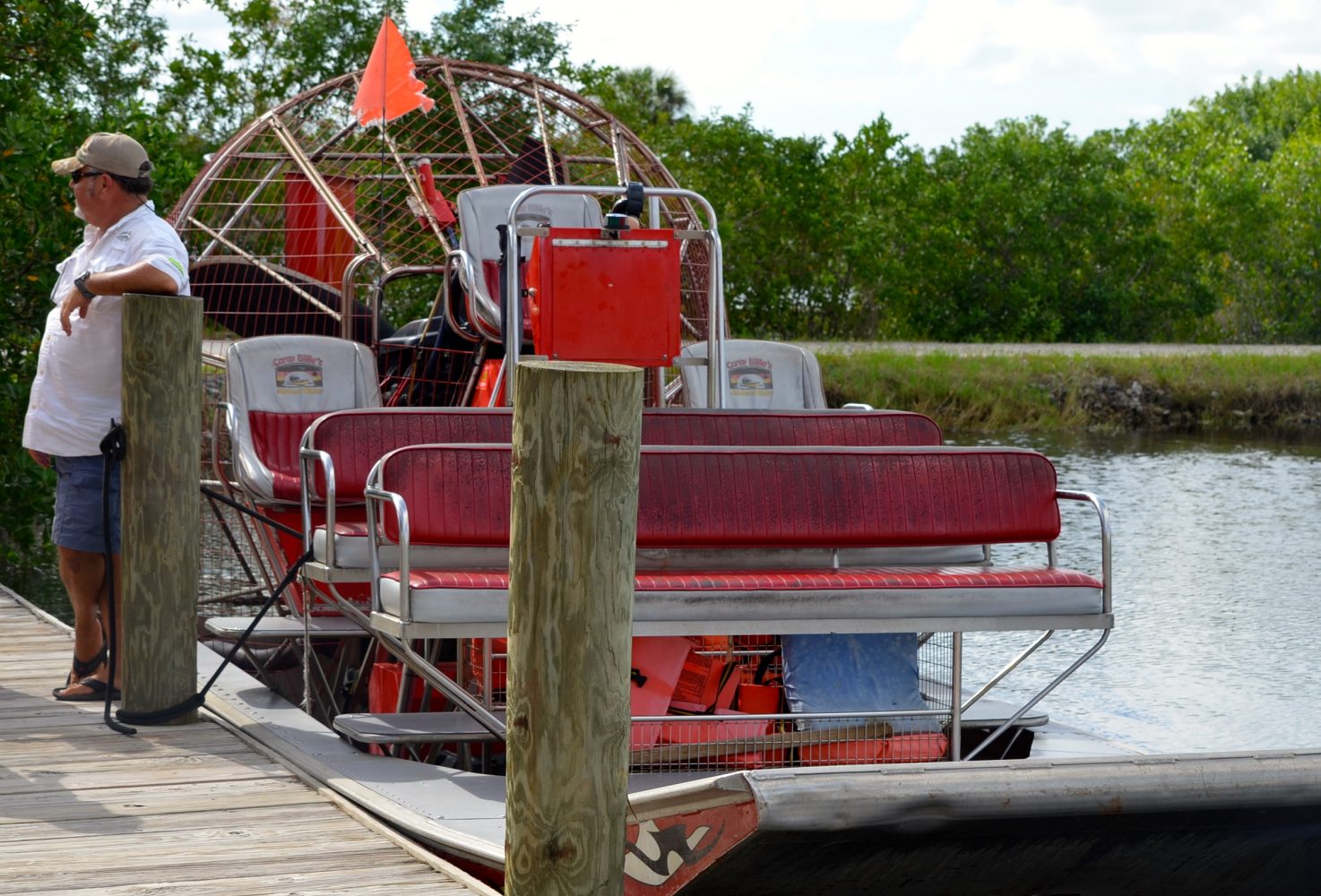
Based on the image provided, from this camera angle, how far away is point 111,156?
5414 millimetres

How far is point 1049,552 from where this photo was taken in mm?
6250

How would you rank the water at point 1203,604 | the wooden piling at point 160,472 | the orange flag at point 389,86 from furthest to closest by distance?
the water at point 1203,604
the orange flag at point 389,86
the wooden piling at point 160,472

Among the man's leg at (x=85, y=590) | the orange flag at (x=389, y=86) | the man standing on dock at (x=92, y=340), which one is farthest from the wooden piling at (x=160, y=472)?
the orange flag at (x=389, y=86)

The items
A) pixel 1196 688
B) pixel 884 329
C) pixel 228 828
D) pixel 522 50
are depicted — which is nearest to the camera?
pixel 228 828

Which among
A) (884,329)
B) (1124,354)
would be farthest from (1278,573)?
(884,329)

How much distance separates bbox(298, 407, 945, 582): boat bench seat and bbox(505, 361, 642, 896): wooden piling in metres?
2.08

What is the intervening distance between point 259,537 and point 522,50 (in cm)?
2553

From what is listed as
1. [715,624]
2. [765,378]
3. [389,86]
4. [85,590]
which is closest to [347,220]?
[389,86]

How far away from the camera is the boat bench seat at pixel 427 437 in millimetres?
5586

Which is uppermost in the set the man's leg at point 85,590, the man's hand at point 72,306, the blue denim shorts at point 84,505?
the man's hand at point 72,306

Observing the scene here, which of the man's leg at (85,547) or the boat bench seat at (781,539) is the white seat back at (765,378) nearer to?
the boat bench seat at (781,539)

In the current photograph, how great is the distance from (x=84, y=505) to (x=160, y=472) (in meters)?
0.51

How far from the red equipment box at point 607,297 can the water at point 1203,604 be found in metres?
3.93

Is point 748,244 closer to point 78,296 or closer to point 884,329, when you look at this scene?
point 884,329
